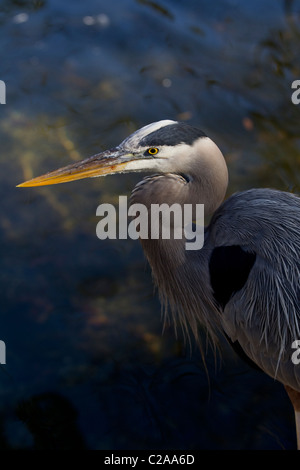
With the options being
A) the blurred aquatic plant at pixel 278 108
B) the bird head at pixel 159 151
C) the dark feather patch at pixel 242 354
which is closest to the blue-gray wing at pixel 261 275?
the dark feather patch at pixel 242 354

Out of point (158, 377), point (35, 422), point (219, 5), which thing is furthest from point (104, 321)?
point (219, 5)

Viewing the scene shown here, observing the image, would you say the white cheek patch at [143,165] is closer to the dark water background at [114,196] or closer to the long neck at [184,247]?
the long neck at [184,247]

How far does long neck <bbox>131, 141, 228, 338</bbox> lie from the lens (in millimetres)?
1979

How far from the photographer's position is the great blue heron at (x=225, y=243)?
1.97 m

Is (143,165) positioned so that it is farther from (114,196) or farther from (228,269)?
(114,196)

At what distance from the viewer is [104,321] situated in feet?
8.64

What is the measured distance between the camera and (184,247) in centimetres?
216

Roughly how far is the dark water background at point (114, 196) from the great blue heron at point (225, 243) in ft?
1.32

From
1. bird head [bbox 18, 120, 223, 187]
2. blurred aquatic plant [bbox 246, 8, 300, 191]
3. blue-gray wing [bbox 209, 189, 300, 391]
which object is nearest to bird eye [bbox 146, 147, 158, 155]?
bird head [bbox 18, 120, 223, 187]

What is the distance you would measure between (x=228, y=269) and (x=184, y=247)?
19 cm

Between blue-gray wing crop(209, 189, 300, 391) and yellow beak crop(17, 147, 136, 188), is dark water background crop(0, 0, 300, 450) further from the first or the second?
yellow beak crop(17, 147, 136, 188)

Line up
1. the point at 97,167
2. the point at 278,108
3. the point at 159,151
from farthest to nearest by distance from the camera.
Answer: the point at 278,108
the point at 97,167
the point at 159,151

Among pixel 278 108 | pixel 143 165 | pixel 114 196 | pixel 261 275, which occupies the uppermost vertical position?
pixel 278 108

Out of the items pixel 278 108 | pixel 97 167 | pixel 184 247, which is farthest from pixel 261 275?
pixel 278 108
